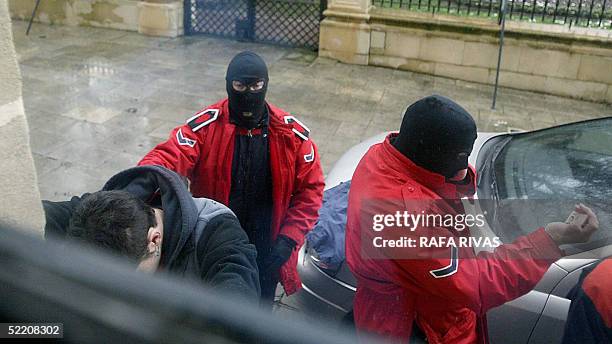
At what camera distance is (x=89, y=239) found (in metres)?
1.59

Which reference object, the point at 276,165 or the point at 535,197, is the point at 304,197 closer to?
the point at 276,165

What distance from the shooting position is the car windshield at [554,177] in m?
2.89

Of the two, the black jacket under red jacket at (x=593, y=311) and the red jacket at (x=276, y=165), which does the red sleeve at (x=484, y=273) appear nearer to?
the black jacket under red jacket at (x=593, y=311)

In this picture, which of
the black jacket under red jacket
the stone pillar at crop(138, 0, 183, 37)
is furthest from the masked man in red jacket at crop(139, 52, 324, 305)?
the stone pillar at crop(138, 0, 183, 37)

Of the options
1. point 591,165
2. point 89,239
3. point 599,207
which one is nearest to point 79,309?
point 89,239

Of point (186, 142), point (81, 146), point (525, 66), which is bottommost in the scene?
point (81, 146)

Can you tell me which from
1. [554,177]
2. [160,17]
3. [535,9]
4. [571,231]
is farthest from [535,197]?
[160,17]

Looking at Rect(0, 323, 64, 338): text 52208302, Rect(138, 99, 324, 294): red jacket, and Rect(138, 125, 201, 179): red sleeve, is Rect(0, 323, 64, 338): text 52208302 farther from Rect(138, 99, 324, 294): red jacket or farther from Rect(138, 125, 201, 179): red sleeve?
Rect(138, 99, 324, 294): red jacket

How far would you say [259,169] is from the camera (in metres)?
2.90

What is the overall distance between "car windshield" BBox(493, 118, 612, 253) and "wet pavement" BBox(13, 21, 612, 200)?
9.29 ft

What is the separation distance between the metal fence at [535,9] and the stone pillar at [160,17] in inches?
154

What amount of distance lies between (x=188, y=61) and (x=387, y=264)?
8.35 metres

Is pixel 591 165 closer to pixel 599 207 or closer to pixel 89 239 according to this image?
pixel 599 207

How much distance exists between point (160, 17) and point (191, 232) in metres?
9.94
